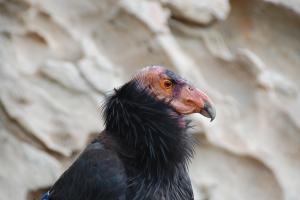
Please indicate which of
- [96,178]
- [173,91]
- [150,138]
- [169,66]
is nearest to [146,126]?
[150,138]

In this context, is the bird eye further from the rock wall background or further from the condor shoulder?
the rock wall background

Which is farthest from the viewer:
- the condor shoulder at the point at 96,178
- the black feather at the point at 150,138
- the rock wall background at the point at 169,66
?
the rock wall background at the point at 169,66

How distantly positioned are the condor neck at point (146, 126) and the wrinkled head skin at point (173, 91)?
25mm

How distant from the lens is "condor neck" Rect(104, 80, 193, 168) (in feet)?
8.95

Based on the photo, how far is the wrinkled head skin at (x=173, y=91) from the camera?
2762 mm

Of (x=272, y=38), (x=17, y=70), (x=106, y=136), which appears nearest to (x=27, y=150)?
(x=17, y=70)

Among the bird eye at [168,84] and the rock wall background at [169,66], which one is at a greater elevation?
the rock wall background at [169,66]

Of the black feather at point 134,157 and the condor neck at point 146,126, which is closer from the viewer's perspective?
the black feather at point 134,157

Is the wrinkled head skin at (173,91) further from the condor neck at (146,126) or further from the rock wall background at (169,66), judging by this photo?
the rock wall background at (169,66)

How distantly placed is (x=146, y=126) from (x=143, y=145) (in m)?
0.08

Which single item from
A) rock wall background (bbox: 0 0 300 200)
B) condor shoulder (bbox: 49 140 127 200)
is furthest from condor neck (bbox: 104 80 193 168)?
rock wall background (bbox: 0 0 300 200)

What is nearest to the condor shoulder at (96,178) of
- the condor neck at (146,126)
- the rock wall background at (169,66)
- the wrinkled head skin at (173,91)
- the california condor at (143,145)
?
the california condor at (143,145)

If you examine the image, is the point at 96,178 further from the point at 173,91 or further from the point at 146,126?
the point at 173,91

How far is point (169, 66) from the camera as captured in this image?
4805mm
